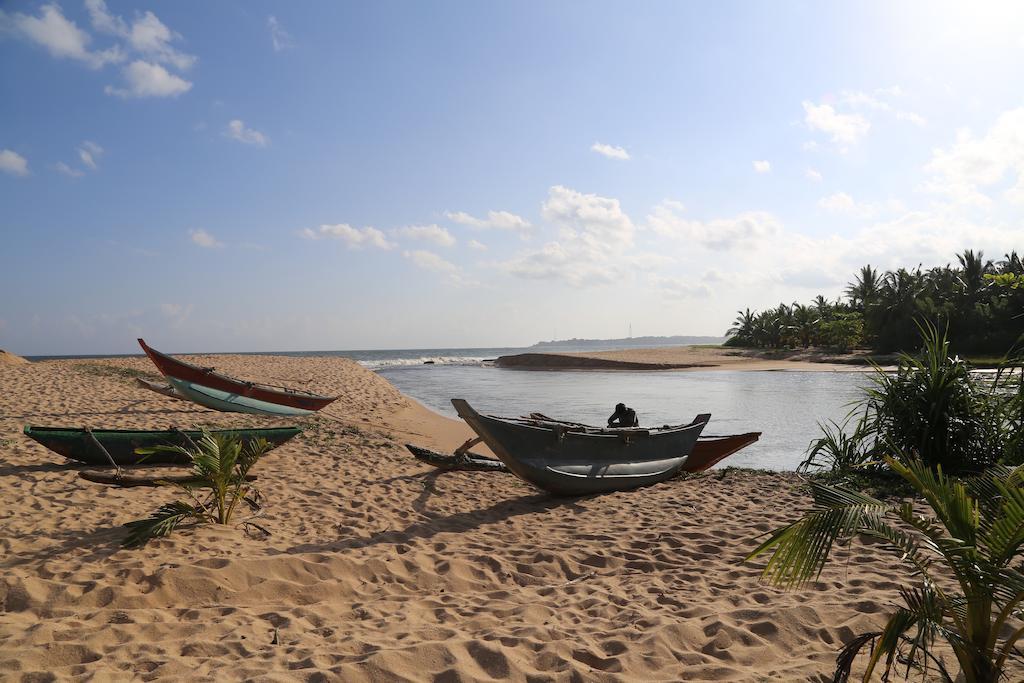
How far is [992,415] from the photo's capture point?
24.1 feet

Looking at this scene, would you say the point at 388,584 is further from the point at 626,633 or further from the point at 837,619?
the point at 837,619

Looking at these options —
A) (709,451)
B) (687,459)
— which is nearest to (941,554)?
(687,459)

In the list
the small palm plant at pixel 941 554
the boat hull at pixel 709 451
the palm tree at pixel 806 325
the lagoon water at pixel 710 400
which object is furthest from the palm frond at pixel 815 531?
the palm tree at pixel 806 325

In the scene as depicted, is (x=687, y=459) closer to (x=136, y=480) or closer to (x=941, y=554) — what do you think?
(x=941, y=554)

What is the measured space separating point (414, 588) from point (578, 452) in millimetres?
3374

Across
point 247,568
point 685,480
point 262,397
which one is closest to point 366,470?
point 247,568

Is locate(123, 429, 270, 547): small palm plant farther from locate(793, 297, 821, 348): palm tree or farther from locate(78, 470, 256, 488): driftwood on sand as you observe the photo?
locate(793, 297, 821, 348): palm tree

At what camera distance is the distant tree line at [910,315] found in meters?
37.5

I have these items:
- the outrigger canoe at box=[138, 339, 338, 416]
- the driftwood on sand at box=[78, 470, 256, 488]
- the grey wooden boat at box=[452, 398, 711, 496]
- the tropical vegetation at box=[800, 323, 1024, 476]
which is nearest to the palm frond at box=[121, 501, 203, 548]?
Result: the driftwood on sand at box=[78, 470, 256, 488]

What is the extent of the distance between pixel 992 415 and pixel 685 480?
4.09 m

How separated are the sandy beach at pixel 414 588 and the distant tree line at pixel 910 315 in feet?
105

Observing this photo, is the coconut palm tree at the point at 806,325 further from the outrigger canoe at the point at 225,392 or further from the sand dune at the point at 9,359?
the sand dune at the point at 9,359

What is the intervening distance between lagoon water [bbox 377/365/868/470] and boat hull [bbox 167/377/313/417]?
6286mm

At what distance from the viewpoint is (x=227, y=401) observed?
13.9m
